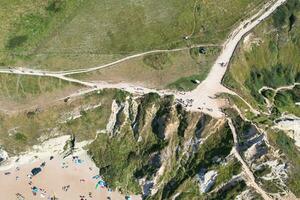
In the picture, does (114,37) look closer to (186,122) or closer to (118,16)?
(118,16)

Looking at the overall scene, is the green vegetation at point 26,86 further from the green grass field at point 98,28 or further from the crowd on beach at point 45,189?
the crowd on beach at point 45,189

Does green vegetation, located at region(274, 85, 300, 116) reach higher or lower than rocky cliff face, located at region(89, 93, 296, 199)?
higher

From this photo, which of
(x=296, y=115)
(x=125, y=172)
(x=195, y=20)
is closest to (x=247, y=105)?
(x=296, y=115)

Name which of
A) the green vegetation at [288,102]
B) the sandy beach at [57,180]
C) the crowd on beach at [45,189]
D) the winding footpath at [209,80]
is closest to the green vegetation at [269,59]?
the green vegetation at [288,102]

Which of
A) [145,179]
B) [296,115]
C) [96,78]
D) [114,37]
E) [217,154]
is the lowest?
[145,179]

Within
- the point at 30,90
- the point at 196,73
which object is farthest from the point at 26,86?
the point at 196,73

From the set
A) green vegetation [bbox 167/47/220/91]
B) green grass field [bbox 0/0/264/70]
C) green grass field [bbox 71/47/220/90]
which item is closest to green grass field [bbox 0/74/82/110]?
green grass field [bbox 0/0/264/70]

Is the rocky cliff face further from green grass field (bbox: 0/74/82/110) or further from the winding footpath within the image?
green grass field (bbox: 0/74/82/110)

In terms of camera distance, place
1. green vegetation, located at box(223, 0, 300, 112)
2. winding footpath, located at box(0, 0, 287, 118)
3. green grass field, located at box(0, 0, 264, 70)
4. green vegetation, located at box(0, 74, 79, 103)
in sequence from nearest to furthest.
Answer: winding footpath, located at box(0, 0, 287, 118), green grass field, located at box(0, 0, 264, 70), green vegetation, located at box(0, 74, 79, 103), green vegetation, located at box(223, 0, 300, 112)

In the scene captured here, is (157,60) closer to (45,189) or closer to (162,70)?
(162,70)
